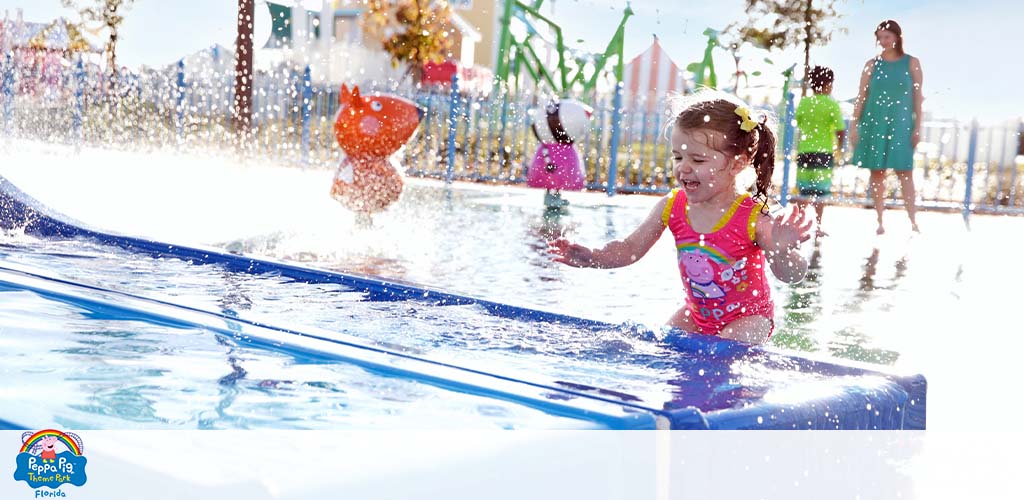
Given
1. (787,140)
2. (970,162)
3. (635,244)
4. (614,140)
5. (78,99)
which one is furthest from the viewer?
(78,99)

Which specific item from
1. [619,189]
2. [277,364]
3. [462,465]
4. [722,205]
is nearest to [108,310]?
[277,364]

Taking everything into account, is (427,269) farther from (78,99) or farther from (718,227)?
(78,99)

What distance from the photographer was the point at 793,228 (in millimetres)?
3035

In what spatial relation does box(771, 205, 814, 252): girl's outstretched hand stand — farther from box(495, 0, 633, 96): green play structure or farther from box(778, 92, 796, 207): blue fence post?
box(495, 0, 633, 96): green play structure

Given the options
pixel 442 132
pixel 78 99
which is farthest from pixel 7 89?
pixel 442 132

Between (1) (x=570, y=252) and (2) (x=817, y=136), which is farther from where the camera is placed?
(2) (x=817, y=136)

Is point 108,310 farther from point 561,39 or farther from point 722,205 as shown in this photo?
point 561,39

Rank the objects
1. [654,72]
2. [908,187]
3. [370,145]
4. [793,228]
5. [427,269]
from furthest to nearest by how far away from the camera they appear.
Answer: [654,72] → [908,187] → [370,145] → [427,269] → [793,228]

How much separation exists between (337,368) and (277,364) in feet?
0.43

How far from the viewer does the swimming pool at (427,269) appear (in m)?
2.92

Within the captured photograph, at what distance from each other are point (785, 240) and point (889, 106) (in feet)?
19.5

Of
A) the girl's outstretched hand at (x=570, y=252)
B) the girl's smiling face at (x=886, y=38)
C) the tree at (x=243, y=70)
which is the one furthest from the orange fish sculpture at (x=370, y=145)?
the tree at (x=243, y=70)

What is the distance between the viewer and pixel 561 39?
68.0ft

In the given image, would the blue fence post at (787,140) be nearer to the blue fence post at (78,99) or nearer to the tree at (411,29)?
the blue fence post at (78,99)
